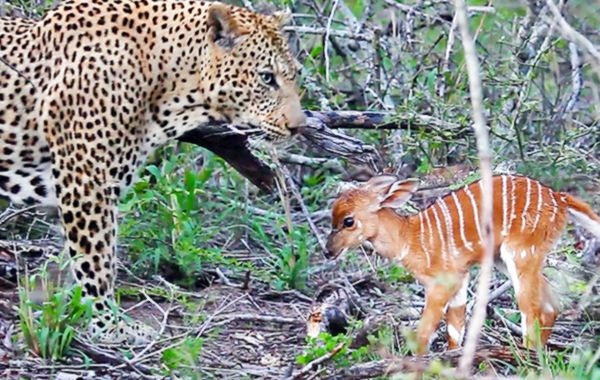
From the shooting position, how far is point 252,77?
24.2 ft

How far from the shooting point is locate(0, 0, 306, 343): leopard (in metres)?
7.05

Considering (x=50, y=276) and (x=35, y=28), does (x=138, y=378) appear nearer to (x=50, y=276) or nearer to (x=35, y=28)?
(x=50, y=276)

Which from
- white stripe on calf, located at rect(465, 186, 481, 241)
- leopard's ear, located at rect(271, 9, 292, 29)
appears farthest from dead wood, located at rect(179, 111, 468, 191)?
white stripe on calf, located at rect(465, 186, 481, 241)

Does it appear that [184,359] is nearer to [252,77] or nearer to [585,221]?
[252,77]

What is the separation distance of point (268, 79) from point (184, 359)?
1.97 metres

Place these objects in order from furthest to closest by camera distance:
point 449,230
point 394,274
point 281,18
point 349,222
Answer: point 281,18
point 394,274
point 349,222
point 449,230

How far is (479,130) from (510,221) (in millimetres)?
2603

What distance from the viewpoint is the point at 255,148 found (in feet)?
26.0

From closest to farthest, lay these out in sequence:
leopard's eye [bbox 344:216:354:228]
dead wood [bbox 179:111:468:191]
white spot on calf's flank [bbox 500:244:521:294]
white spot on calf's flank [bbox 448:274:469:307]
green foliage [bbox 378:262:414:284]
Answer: white spot on calf's flank [bbox 500:244:521:294] < white spot on calf's flank [bbox 448:274:469:307] < leopard's eye [bbox 344:216:354:228] < green foliage [bbox 378:262:414:284] < dead wood [bbox 179:111:468:191]

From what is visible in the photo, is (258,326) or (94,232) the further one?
(258,326)

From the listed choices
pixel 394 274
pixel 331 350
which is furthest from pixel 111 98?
pixel 331 350

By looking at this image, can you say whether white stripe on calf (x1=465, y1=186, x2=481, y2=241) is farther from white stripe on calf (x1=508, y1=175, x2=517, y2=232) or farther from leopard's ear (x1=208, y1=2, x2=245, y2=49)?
leopard's ear (x1=208, y1=2, x2=245, y2=49)

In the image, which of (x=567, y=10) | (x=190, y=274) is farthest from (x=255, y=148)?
(x=567, y=10)

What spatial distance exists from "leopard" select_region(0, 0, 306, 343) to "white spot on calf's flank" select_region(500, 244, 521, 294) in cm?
158
